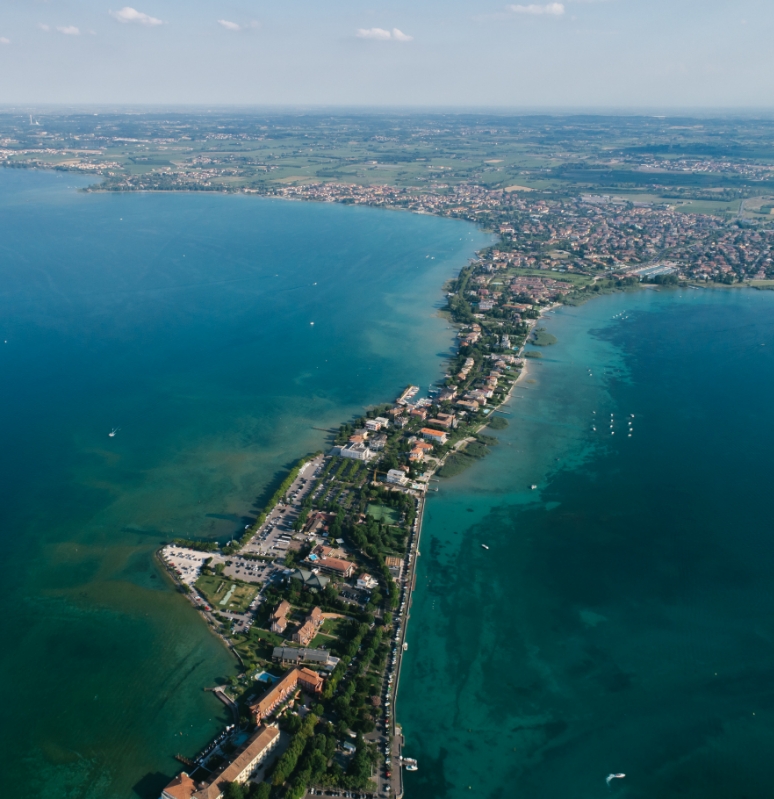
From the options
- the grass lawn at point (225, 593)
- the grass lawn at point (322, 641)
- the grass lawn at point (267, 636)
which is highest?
the grass lawn at point (225, 593)

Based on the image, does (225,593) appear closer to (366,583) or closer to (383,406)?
(366,583)

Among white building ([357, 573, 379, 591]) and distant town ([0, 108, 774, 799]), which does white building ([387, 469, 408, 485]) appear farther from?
white building ([357, 573, 379, 591])

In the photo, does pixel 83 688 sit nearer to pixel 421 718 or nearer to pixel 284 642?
pixel 284 642

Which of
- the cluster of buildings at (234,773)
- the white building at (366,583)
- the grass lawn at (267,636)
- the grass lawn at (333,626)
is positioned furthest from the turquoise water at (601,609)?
the grass lawn at (267,636)

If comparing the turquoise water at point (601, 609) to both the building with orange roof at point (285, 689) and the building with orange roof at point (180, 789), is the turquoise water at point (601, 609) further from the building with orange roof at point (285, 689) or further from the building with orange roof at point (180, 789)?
the building with orange roof at point (180, 789)

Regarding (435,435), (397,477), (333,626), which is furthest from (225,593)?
(435,435)

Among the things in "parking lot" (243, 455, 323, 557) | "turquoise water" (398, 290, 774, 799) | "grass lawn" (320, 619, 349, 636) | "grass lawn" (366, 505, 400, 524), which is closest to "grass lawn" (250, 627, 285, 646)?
"grass lawn" (320, 619, 349, 636)
